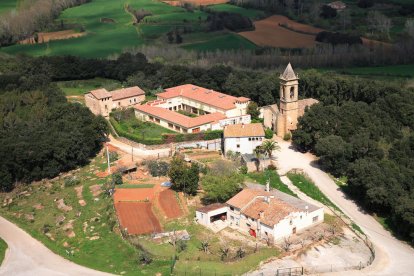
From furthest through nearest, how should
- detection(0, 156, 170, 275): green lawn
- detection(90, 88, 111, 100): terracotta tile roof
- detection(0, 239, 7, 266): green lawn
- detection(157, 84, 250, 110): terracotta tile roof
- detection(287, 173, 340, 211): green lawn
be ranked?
detection(90, 88, 111, 100): terracotta tile roof < detection(157, 84, 250, 110): terracotta tile roof < detection(287, 173, 340, 211): green lawn < detection(0, 239, 7, 266): green lawn < detection(0, 156, 170, 275): green lawn

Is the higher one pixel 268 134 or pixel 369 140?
pixel 369 140

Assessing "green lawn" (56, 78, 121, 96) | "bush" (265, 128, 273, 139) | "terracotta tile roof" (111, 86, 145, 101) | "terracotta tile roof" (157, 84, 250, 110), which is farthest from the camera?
"green lawn" (56, 78, 121, 96)

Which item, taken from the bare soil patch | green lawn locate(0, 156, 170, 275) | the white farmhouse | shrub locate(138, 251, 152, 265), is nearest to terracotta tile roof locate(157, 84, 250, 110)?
the white farmhouse

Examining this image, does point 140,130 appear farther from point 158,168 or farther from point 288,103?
point 288,103

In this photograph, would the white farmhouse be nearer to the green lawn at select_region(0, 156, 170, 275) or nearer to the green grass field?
the green lawn at select_region(0, 156, 170, 275)

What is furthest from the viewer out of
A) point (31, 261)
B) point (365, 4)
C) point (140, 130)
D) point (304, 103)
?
point (365, 4)

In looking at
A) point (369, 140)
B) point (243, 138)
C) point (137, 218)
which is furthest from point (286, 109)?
point (137, 218)
